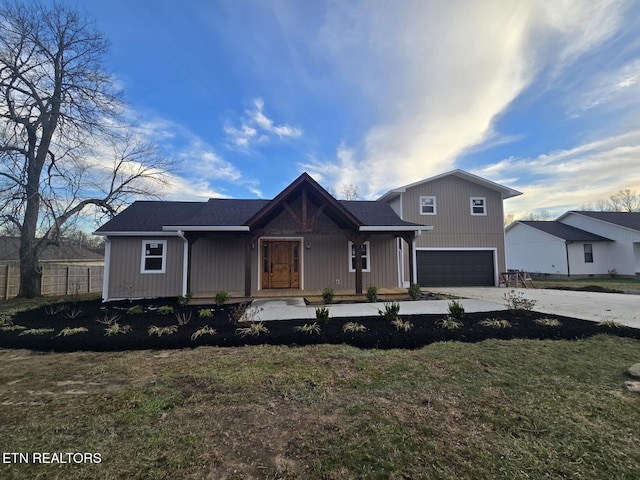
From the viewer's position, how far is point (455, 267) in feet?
53.3

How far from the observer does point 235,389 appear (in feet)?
11.2

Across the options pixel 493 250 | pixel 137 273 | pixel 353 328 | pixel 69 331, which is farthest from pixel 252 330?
pixel 493 250

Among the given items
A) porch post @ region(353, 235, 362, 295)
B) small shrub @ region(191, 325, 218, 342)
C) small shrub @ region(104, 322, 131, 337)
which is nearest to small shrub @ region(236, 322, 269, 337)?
small shrub @ region(191, 325, 218, 342)

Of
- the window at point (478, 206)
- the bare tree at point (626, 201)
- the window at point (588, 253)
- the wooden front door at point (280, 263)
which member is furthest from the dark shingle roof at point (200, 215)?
the bare tree at point (626, 201)

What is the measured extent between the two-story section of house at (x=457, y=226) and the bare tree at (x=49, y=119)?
52.4 feet

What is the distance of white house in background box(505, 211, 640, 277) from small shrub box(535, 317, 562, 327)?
19.7 meters

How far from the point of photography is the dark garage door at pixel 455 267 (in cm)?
1609

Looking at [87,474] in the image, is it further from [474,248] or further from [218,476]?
[474,248]

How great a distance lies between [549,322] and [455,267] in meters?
10.4

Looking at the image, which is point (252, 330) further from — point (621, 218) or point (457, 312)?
point (621, 218)

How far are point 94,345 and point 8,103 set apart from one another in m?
15.2

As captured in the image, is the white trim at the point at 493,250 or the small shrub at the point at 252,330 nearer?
the small shrub at the point at 252,330

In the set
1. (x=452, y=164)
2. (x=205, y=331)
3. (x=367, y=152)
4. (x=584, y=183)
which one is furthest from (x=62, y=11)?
(x=584, y=183)

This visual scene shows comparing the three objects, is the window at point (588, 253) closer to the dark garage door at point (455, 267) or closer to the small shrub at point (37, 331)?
the dark garage door at point (455, 267)
